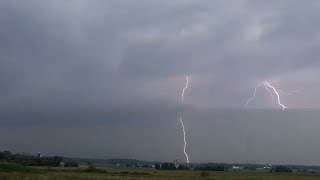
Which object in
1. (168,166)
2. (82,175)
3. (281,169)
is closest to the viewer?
(82,175)

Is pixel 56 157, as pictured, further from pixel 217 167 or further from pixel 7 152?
pixel 217 167

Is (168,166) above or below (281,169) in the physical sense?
below

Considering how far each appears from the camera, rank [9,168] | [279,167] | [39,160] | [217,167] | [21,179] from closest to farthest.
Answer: [21,179]
[9,168]
[39,160]
[217,167]
[279,167]

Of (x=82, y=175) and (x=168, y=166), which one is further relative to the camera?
(x=168, y=166)

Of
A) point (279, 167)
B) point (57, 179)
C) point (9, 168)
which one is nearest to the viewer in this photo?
point (57, 179)

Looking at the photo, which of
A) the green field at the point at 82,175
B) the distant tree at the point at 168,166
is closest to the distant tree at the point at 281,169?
the distant tree at the point at 168,166

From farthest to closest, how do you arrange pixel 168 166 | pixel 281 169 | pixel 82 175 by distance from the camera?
pixel 281 169
pixel 168 166
pixel 82 175

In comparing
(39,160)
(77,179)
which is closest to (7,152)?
(39,160)

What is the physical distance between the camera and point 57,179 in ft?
165

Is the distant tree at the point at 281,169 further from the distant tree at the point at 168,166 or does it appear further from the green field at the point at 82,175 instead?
the green field at the point at 82,175

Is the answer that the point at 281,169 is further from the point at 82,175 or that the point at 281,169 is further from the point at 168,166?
the point at 82,175

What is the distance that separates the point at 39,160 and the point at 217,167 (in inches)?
2590

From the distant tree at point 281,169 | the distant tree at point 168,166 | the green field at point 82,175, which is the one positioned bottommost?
the green field at point 82,175

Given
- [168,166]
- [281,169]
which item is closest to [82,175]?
[168,166]
